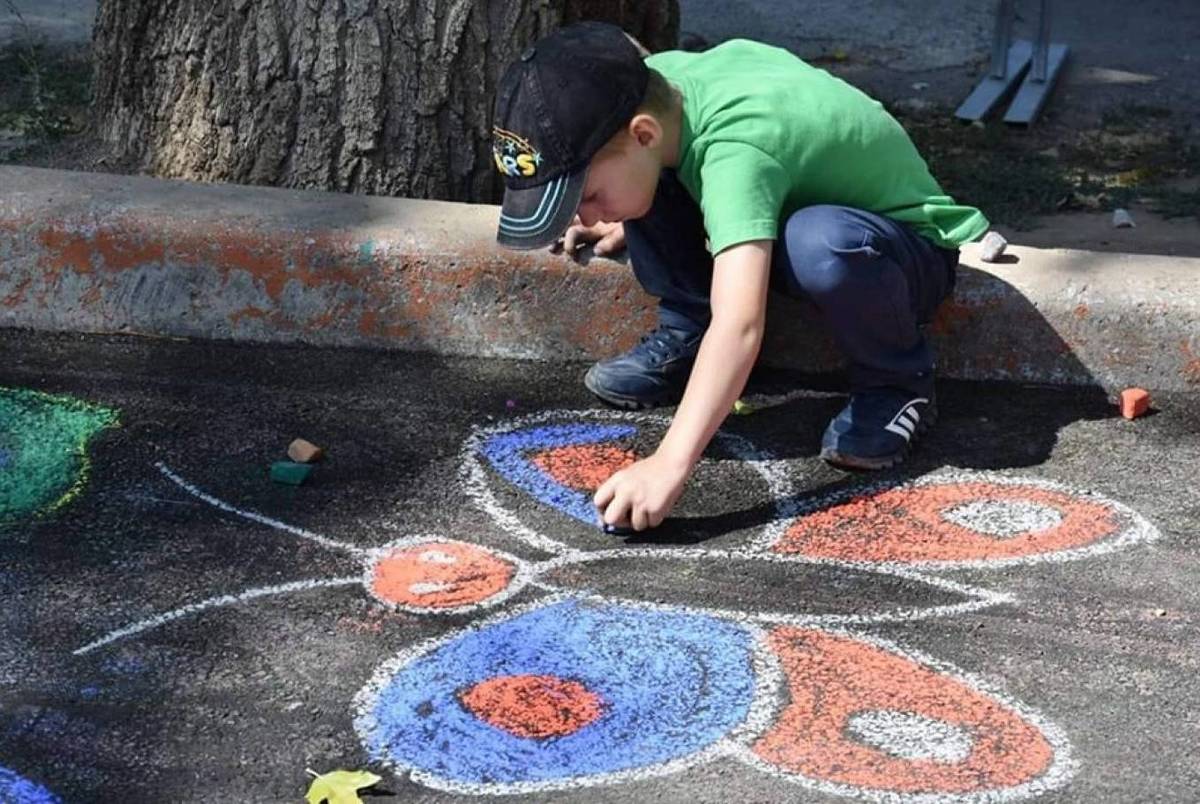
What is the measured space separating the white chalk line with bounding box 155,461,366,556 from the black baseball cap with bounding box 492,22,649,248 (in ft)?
1.91

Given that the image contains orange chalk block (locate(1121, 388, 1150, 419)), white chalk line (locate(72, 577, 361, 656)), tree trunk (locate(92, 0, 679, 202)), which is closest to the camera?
white chalk line (locate(72, 577, 361, 656))

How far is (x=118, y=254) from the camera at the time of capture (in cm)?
373

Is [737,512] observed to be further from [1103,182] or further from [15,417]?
[1103,182]

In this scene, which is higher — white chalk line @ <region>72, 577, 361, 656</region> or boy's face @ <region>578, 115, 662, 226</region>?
boy's face @ <region>578, 115, 662, 226</region>

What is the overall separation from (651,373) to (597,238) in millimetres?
358

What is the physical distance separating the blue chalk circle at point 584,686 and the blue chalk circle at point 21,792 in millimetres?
408

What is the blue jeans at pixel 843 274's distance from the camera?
122 inches

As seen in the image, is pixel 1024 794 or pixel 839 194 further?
pixel 839 194

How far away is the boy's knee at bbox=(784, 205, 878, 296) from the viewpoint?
308 cm

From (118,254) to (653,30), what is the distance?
144 cm

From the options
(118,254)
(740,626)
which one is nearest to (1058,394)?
(740,626)

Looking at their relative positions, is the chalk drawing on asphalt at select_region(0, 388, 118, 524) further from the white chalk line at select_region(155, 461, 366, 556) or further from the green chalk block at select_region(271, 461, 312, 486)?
the green chalk block at select_region(271, 461, 312, 486)

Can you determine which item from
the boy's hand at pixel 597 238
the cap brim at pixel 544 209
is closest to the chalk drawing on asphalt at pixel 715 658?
the cap brim at pixel 544 209

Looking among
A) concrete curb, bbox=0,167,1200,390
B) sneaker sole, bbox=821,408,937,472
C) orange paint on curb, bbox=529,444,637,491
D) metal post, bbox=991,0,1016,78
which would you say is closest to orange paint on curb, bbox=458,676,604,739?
orange paint on curb, bbox=529,444,637,491
